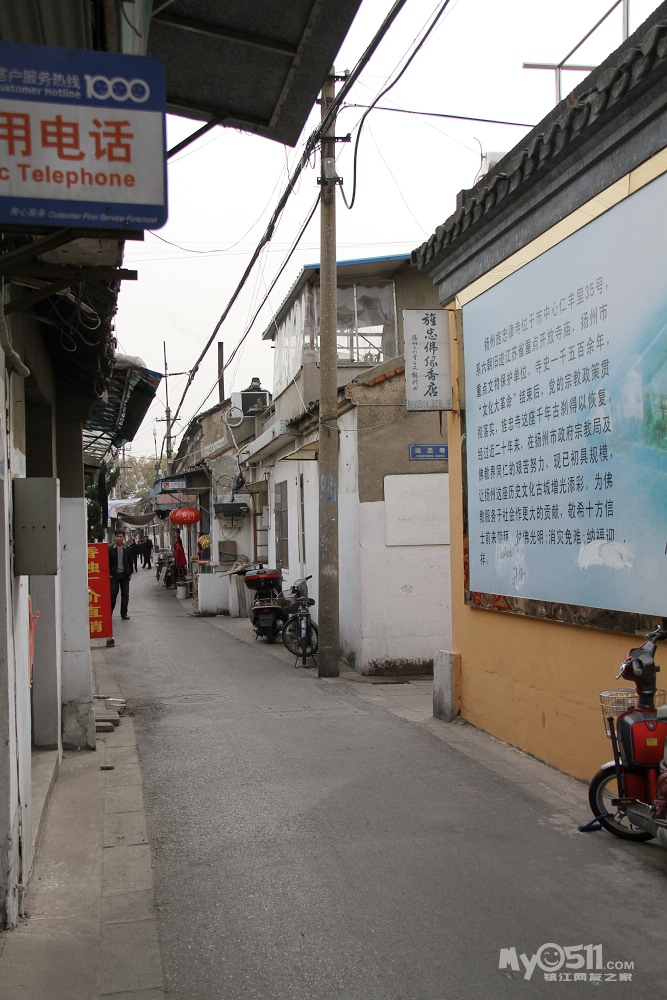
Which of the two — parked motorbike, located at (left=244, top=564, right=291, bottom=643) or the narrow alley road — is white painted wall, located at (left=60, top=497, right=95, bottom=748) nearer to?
the narrow alley road

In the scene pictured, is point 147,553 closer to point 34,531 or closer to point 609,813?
point 609,813

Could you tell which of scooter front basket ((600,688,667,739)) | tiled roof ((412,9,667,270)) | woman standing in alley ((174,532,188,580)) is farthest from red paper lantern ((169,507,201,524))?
scooter front basket ((600,688,667,739))

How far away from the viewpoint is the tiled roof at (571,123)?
5.48 metres

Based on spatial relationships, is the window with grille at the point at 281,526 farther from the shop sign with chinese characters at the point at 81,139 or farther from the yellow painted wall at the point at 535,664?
the shop sign with chinese characters at the point at 81,139

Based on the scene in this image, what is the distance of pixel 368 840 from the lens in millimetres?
5562

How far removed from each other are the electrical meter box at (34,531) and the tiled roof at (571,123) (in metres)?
4.24

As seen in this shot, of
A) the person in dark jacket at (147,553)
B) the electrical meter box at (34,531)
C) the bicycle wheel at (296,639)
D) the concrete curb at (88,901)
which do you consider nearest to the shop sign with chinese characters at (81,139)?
the electrical meter box at (34,531)

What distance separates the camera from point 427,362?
29.8ft

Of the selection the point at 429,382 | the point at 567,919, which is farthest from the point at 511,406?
the point at 567,919

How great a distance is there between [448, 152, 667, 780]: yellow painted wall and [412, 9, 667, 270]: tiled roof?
44 centimetres

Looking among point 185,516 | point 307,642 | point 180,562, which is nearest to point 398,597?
point 307,642

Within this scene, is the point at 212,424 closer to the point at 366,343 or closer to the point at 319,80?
the point at 366,343

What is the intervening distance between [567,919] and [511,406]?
4474 mm

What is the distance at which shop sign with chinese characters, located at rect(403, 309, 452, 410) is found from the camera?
908 cm
